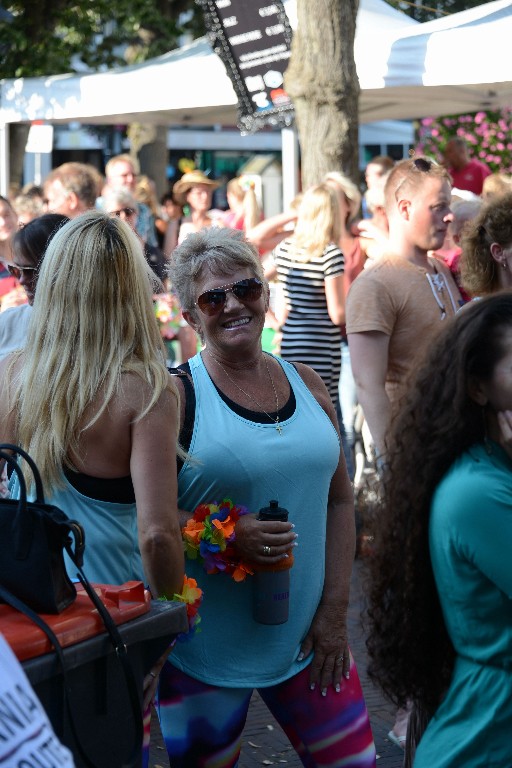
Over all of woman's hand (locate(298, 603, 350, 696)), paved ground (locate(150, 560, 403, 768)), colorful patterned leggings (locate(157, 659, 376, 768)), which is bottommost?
paved ground (locate(150, 560, 403, 768))

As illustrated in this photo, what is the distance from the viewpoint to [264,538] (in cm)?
272

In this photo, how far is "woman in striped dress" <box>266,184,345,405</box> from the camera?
21.2ft

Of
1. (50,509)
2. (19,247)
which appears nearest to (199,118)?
(19,247)

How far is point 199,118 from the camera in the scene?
14094mm

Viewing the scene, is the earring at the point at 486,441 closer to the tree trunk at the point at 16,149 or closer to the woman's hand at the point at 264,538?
the woman's hand at the point at 264,538

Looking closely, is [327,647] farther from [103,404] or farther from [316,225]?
[316,225]

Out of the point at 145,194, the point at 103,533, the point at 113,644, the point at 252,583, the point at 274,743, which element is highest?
the point at 113,644

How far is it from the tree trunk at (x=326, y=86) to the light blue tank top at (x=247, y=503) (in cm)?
664

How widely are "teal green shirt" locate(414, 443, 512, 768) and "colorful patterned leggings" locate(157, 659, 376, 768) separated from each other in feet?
2.29

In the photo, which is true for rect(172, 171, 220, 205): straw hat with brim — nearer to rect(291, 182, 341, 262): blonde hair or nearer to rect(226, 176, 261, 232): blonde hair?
rect(226, 176, 261, 232): blonde hair

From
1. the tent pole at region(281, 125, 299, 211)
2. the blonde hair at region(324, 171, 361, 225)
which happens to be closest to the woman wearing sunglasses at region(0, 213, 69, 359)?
the blonde hair at region(324, 171, 361, 225)

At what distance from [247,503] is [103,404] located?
0.52 metres

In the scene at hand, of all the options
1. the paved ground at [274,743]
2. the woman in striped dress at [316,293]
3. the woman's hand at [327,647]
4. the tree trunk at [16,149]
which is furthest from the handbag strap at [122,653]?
the tree trunk at [16,149]

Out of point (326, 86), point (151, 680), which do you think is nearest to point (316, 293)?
point (326, 86)
